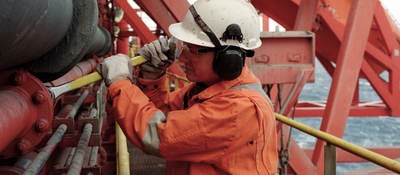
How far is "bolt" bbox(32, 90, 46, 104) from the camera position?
1.73 metres

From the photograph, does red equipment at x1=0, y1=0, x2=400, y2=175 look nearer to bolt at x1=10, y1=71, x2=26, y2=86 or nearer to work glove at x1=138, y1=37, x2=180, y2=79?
bolt at x1=10, y1=71, x2=26, y2=86

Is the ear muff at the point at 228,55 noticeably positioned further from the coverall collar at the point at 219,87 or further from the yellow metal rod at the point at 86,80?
the yellow metal rod at the point at 86,80

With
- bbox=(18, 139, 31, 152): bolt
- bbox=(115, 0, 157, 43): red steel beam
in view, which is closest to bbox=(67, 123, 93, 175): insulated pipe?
bbox=(18, 139, 31, 152): bolt

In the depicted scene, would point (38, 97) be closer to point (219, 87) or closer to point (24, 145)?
point (24, 145)

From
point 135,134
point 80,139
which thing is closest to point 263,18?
point 80,139

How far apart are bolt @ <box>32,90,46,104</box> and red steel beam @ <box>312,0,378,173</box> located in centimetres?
329

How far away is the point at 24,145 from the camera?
1.74m

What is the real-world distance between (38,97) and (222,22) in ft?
2.51

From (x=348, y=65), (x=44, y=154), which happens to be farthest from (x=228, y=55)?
(x=348, y=65)

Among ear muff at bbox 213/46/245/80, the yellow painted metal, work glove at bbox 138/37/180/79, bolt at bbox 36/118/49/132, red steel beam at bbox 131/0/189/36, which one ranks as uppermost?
red steel beam at bbox 131/0/189/36

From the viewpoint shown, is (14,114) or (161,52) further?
(161,52)

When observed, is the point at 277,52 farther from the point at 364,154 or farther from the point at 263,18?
the point at 263,18

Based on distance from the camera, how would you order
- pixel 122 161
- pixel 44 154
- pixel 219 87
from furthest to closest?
pixel 122 161 < pixel 44 154 < pixel 219 87

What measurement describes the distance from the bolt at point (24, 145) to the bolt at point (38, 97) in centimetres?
15
